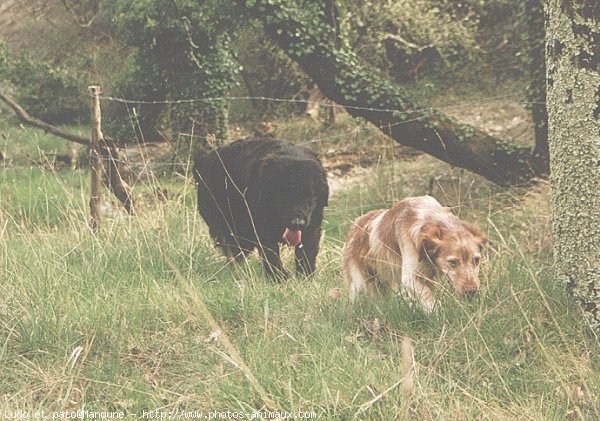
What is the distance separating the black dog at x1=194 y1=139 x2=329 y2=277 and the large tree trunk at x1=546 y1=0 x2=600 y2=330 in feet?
7.87

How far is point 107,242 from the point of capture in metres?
6.42

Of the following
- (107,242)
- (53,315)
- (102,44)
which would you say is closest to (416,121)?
(107,242)

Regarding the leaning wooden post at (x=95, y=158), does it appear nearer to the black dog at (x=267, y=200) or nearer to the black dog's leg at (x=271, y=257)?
the black dog at (x=267, y=200)

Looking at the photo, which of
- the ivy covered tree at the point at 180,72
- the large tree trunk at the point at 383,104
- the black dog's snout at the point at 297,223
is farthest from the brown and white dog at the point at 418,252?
the ivy covered tree at the point at 180,72

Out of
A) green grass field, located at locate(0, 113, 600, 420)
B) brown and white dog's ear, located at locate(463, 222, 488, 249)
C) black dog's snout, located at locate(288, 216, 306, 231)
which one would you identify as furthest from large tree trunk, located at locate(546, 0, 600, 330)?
black dog's snout, located at locate(288, 216, 306, 231)

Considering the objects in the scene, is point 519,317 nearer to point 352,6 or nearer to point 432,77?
point 352,6

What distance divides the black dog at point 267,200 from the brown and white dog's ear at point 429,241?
1.66 m

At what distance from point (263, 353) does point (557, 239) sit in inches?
71.7

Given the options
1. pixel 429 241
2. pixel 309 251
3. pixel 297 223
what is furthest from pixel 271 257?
pixel 429 241

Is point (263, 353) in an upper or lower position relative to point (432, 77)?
upper

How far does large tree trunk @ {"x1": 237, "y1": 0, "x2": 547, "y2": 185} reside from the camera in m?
10.1

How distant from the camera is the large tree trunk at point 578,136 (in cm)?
440

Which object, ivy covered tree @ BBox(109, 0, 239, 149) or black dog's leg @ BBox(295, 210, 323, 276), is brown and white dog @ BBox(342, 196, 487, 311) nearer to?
black dog's leg @ BBox(295, 210, 323, 276)

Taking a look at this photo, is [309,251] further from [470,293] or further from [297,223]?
[470,293]
